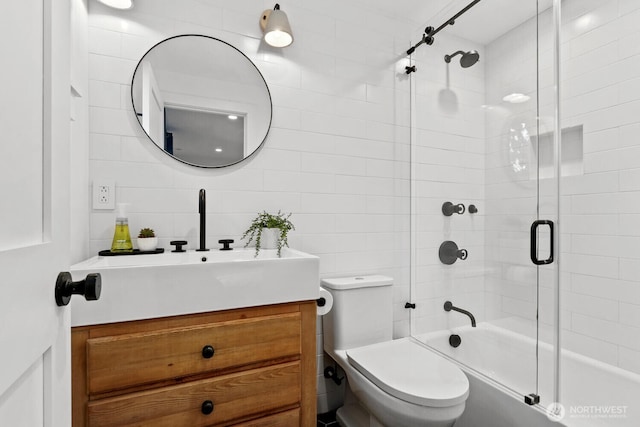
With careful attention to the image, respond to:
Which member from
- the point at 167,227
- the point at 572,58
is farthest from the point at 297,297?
the point at 572,58

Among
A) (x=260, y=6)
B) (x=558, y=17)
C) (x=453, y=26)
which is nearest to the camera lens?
(x=558, y=17)

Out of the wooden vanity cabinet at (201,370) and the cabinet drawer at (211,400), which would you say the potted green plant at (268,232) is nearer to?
the wooden vanity cabinet at (201,370)

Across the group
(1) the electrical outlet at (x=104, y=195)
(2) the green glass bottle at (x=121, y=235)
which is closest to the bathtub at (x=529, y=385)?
(2) the green glass bottle at (x=121, y=235)

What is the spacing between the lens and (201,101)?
1.58m

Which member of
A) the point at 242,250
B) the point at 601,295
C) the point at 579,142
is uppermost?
the point at 579,142

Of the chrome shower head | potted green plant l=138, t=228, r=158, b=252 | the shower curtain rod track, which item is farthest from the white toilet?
the shower curtain rod track

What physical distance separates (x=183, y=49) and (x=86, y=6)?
387 mm

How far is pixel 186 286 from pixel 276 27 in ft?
4.14

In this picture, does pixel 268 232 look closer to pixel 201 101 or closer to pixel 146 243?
pixel 146 243

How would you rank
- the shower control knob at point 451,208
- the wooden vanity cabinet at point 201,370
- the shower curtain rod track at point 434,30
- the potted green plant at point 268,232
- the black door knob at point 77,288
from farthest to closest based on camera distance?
the shower control knob at point 451,208
the shower curtain rod track at point 434,30
the potted green plant at point 268,232
the wooden vanity cabinet at point 201,370
the black door knob at point 77,288

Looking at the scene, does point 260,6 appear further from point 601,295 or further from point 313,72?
point 601,295

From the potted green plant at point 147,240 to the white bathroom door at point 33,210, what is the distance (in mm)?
774

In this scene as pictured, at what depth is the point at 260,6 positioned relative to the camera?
1680mm

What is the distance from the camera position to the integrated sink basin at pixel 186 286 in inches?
39.5
